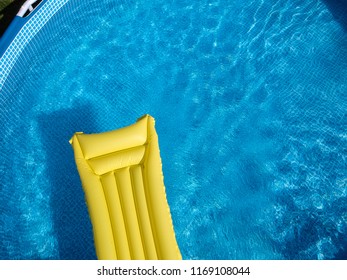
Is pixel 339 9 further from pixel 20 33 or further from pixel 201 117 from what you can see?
pixel 20 33

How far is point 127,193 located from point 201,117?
1.74 meters

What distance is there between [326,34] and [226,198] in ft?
9.82

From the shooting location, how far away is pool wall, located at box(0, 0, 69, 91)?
18.0ft

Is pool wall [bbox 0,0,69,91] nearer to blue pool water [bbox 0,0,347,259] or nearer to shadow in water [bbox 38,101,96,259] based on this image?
blue pool water [bbox 0,0,347,259]

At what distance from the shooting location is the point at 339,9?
249 inches

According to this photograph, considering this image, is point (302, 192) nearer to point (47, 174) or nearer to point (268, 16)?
point (268, 16)

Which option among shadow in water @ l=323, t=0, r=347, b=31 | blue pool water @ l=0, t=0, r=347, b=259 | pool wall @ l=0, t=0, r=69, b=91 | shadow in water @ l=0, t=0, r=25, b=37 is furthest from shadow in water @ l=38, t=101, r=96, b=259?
shadow in water @ l=323, t=0, r=347, b=31

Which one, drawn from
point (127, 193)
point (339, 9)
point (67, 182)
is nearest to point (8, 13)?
point (67, 182)

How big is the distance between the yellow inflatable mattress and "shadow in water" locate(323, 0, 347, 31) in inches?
142

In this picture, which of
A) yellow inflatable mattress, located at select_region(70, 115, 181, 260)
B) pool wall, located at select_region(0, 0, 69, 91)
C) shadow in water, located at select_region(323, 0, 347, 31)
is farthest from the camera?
shadow in water, located at select_region(323, 0, 347, 31)

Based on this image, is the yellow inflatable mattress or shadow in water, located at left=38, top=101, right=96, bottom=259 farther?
shadow in water, located at left=38, top=101, right=96, bottom=259

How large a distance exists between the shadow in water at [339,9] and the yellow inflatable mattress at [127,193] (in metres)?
3.61

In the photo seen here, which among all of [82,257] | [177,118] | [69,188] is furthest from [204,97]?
[82,257]
